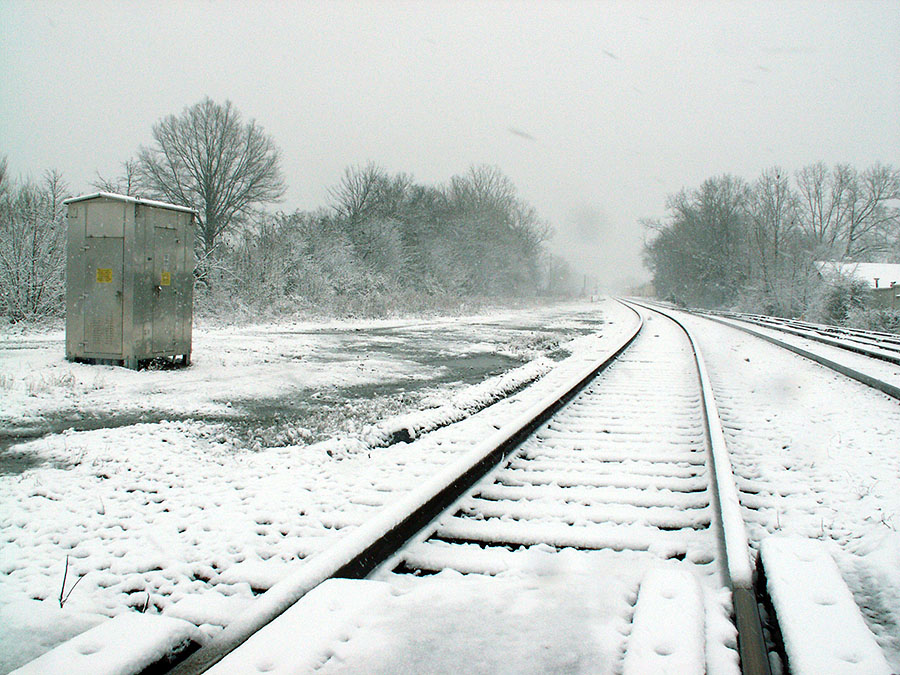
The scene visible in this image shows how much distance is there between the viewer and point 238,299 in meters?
23.4

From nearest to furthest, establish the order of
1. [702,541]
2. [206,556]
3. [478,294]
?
[206,556] < [702,541] < [478,294]

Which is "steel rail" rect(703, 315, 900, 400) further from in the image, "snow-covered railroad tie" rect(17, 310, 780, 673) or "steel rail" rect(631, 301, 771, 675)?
"steel rail" rect(631, 301, 771, 675)

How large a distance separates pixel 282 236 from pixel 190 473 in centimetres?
2413

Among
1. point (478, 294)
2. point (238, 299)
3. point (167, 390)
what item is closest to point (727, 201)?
point (478, 294)

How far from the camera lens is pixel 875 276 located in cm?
4878

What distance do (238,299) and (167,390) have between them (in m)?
16.8

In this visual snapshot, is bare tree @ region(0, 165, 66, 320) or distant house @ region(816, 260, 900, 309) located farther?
distant house @ region(816, 260, 900, 309)

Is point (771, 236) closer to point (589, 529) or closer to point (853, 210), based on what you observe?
point (853, 210)

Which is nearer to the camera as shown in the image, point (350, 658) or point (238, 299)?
point (350, 658)

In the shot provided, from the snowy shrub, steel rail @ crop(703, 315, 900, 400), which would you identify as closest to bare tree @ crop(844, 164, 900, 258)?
the snowy shrub

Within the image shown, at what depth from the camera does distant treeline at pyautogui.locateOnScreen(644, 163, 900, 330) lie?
4031 centimetres

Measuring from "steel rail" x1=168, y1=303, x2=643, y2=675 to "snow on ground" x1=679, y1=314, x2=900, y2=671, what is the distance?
1.63m

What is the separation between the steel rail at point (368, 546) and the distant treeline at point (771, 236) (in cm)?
3616

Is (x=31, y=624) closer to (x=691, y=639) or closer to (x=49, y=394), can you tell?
(x=691, y=639)
